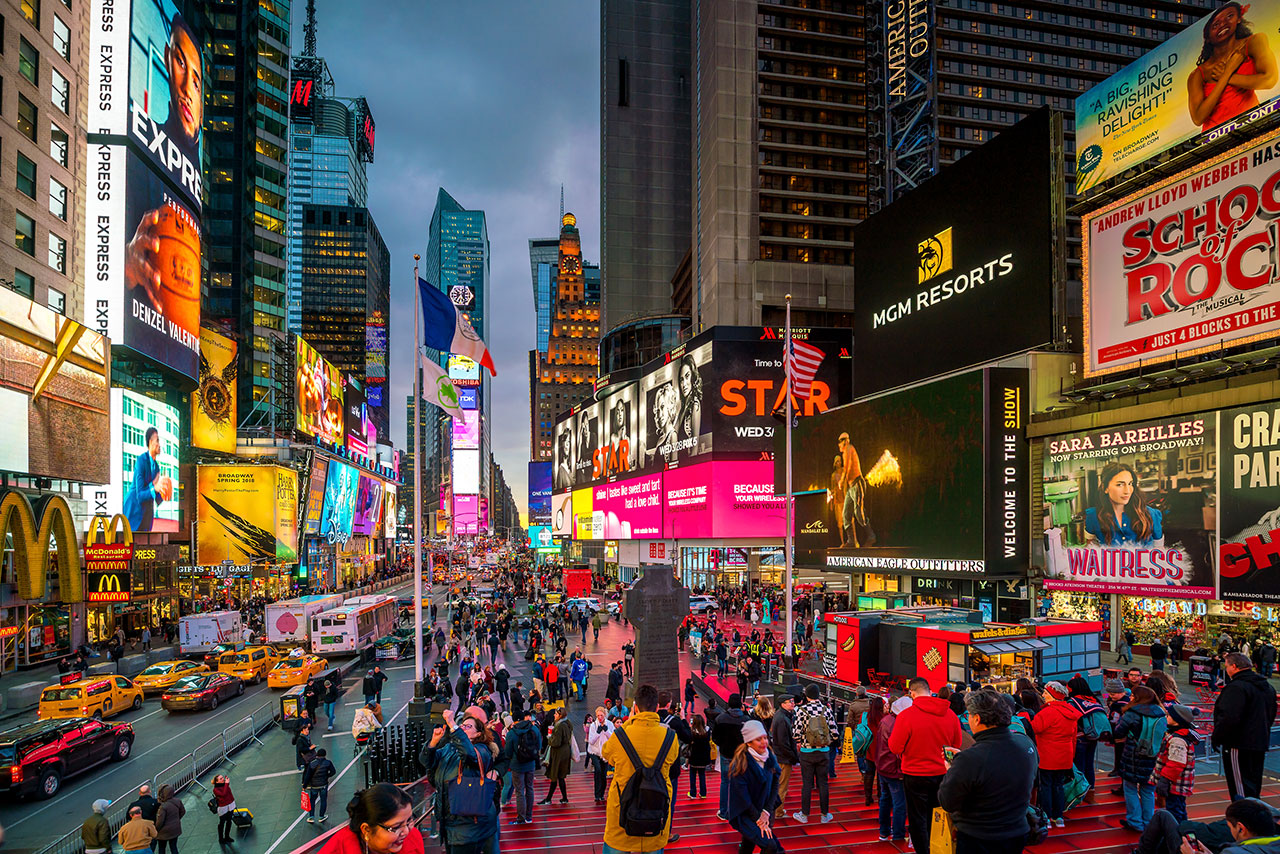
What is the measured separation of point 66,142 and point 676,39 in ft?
343

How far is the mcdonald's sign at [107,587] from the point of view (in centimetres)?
3678

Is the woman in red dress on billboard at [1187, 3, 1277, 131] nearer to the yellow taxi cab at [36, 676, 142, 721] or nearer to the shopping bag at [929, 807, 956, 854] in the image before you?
the shopping bag at [929, 807, 956, 854]

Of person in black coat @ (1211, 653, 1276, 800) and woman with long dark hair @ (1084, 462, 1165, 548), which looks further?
woman with long dark hair @ (1084, 462, 1165, 548)

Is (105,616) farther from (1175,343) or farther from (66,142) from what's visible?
(1175,343)

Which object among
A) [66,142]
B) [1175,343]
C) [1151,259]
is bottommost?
[1175,343]

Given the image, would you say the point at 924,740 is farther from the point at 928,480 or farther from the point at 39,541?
the point at 39,541

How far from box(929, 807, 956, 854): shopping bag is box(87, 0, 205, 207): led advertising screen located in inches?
2121

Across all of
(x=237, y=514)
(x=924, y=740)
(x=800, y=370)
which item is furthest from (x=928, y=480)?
(x=237, y=514)

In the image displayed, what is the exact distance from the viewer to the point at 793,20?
76.0 meters

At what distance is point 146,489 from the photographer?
161 ft

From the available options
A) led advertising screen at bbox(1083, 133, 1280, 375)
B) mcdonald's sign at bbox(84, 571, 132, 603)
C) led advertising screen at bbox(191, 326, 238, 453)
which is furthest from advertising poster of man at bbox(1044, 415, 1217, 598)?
led advertising screen at bbox(191, 326, 238, 453)

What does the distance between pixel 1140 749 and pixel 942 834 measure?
3.49m

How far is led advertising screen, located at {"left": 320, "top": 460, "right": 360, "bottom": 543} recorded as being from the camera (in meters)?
81.0

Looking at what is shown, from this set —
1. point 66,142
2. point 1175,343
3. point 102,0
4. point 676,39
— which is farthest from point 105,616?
point 676,39
